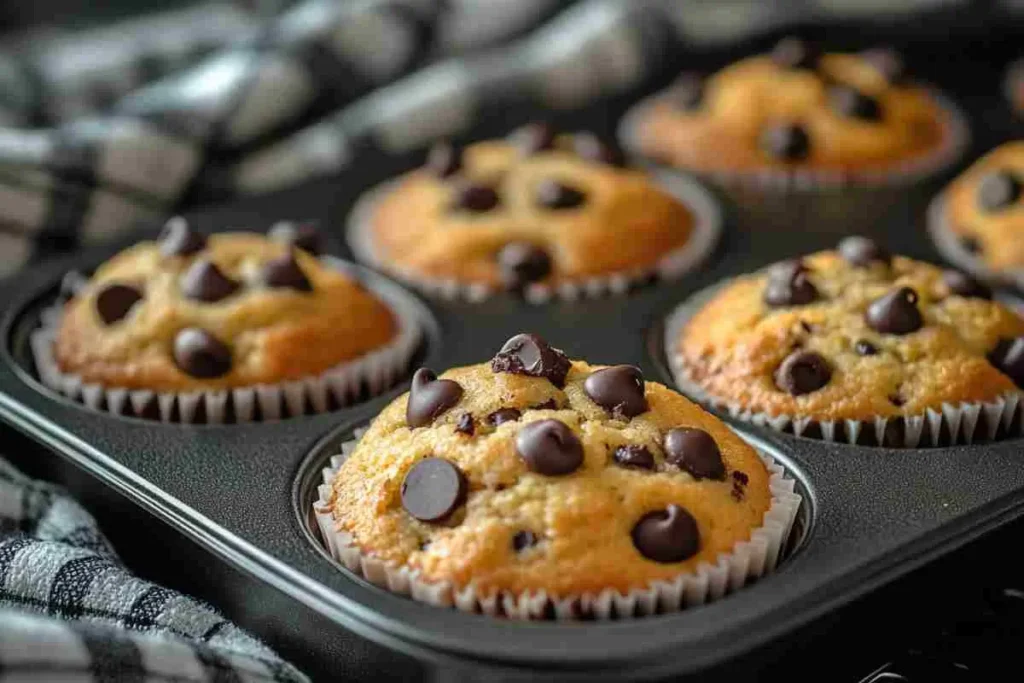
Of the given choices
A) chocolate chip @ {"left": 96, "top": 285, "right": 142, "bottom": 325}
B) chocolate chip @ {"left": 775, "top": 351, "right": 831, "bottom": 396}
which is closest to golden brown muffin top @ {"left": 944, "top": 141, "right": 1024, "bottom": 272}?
chocolate chip @ {"left": 775, "top": 351, "right": 831, "bottom": 396}

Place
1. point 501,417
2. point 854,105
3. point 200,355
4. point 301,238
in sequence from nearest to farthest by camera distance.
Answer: point 501,417 → point 200,355 → point 301,238 → point 854,105

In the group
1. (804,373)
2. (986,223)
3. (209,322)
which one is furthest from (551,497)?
(986,223)

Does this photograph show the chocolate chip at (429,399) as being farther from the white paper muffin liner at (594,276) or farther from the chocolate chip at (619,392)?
the white paper muffin liner at (594,276)

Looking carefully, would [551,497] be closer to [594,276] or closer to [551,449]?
[551,449]

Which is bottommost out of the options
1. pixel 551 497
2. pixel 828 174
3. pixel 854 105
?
pixel 828 174

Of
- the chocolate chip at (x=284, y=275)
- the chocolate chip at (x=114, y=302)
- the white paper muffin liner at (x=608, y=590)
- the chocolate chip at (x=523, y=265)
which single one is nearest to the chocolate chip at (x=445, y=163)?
the chocolate chip at (x=523, y=265)

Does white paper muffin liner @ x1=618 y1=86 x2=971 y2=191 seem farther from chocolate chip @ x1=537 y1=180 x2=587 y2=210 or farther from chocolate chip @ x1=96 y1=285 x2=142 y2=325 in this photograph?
chocolate chip @ x1=96 y1=285 x2=142 y2=325

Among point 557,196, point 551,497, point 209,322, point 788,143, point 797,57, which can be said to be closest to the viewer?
point 551,497
